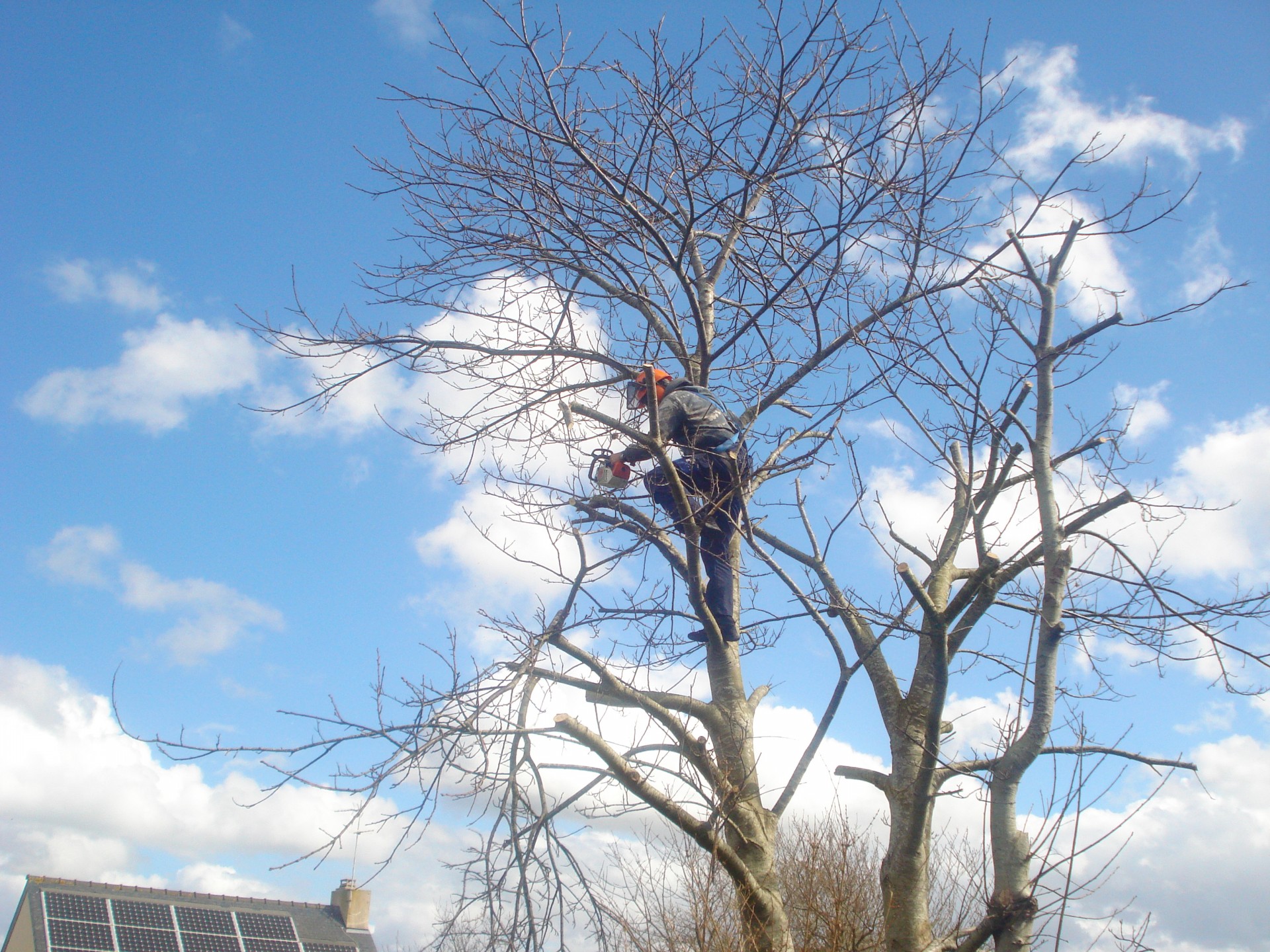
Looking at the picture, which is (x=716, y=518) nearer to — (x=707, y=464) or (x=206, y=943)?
(x=707, y=464)

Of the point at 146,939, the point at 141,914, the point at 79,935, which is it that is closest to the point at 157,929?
the point at 146,939

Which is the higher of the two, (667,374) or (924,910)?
(667,374)

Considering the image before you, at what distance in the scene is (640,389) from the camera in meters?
4.98

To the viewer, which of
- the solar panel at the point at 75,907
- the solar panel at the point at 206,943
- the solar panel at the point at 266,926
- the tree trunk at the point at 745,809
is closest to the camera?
the tree trunk at the point at 745,809

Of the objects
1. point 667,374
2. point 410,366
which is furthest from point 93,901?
point 667,374

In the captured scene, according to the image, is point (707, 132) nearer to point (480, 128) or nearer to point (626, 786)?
point (480, 128)

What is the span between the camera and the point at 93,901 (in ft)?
53.6

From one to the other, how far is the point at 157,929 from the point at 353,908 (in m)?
3.59

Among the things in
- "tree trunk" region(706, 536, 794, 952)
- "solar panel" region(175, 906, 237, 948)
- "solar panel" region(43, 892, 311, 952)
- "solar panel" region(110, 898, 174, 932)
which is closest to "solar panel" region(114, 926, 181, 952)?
"solar panel" region(43, 892, 311, 952)

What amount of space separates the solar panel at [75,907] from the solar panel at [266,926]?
226 cm

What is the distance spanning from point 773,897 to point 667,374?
8.69ft

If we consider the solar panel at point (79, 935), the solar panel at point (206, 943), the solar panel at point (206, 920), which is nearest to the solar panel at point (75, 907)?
the solar panel at point (79, 935)

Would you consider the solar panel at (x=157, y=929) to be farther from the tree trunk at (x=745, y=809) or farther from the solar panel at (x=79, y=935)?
the tree trunk at (x=745, y=809)

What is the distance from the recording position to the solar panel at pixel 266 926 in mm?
17000
